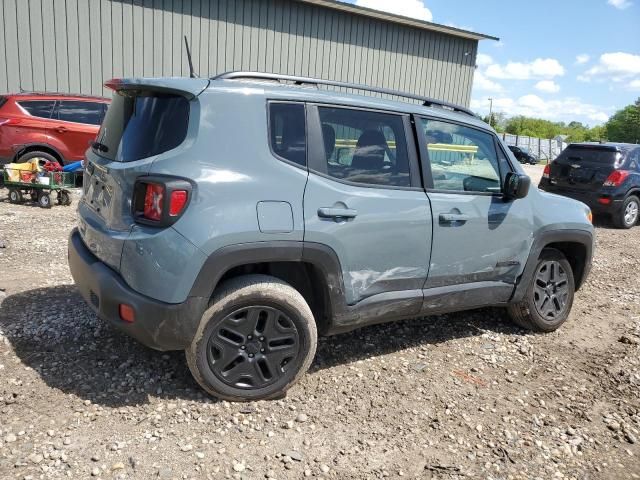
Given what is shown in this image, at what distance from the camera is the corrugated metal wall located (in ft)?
36.8

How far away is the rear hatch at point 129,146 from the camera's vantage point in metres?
2.90

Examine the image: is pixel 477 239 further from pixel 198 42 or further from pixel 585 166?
pixel 198 42

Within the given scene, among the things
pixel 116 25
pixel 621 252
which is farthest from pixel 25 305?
pixel 116 25

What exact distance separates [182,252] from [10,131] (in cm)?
824

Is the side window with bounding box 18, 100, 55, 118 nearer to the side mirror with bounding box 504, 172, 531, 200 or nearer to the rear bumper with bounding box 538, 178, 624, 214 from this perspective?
the side mirror with bounding box 504, 172, 531, 200

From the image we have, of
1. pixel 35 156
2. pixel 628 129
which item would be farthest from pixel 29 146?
pixel 628 129

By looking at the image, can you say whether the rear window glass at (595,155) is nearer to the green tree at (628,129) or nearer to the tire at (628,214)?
the tire at (628,214)

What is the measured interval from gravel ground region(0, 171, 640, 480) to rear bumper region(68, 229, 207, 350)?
481 mm

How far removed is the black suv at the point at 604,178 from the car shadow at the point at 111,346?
22.1ft

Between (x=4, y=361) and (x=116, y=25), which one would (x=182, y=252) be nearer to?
(x=4, y=361)

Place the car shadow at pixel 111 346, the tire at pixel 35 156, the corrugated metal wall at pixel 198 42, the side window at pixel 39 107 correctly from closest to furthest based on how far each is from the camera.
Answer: the car shadow at pixel 111 346 < the tire at pixel 35 156 < the side window at pixel 39 107 < the corrugated metal wall at pixel 198 42

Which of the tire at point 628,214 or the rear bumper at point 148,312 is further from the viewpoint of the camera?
the tire at point 628,214

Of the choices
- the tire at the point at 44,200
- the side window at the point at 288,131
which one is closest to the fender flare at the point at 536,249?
the side window at the point at 288,131

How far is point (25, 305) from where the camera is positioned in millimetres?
4324
